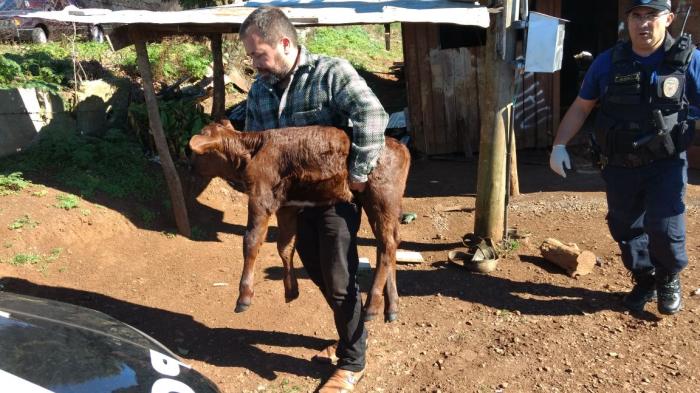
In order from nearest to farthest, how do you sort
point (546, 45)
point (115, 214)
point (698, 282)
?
1. point (698, 282)
2. point (546, 45)
3. point (115, 214)

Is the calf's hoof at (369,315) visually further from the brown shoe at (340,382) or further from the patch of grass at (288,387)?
the patch of grass at (288,387)

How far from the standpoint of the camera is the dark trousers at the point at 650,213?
3.71 meters

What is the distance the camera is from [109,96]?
26.1 ft

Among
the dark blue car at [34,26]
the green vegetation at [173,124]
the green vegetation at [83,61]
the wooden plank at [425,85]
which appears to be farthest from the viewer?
the dark blue car at [34,26]

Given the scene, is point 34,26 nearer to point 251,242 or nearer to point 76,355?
point 251,242

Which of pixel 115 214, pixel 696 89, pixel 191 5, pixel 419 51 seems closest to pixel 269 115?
pixel 696 89

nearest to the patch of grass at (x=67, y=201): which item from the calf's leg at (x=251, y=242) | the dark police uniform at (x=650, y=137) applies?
→ the calf's leg at (x=251, y=242)

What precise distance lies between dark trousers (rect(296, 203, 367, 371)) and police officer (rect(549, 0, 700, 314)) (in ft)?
6.11

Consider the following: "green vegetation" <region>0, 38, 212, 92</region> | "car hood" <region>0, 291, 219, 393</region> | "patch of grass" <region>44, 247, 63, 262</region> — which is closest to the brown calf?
"car hood" <region>0, 291, 219, 393</region>

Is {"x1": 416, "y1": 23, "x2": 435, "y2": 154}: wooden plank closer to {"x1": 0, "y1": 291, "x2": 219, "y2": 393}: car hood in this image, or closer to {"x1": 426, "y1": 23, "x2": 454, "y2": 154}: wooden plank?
{"x1": 426, "y1": 23, "x2": 454, "y2": 154}: wooden plank

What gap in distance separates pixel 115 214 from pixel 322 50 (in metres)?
10.2

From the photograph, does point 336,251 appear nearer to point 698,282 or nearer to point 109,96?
point 698,282

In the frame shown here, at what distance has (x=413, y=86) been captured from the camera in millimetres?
9156

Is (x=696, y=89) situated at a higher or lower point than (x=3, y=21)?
lower
